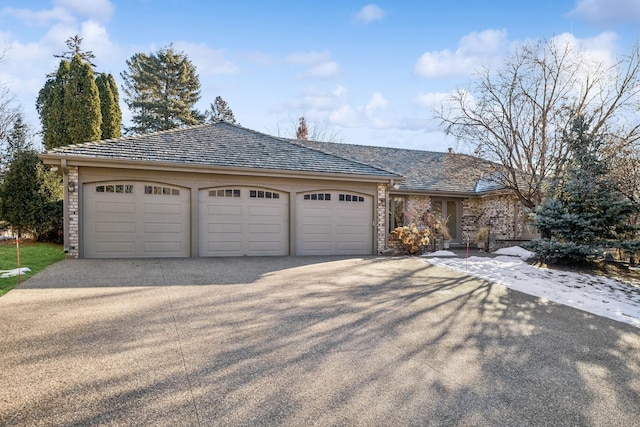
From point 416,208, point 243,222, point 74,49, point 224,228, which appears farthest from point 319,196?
point 74,49

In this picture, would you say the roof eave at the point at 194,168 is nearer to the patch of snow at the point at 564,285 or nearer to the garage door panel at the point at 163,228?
the garage door panel at the point at 163,228

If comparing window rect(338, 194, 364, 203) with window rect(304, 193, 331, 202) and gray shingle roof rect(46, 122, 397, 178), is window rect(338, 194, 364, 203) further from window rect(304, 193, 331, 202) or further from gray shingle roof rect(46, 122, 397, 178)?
gray shingle roof rect(46, 122, 397, 178)

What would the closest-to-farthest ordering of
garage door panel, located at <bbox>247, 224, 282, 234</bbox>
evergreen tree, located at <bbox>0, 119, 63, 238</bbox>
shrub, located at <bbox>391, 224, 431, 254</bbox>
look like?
1. garage door panel, located at <bbox>247, 224, 282, 234</bbox>
2. shrub, located at <bbox>391, 224, 431, 254</bbox>
3. evergreen tree, located at <bbox>0, 119, 63, 238</bbox>

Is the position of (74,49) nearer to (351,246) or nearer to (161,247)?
(161,247)

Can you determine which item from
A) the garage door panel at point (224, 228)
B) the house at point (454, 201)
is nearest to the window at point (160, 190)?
the garage door panel at point (224, 228)

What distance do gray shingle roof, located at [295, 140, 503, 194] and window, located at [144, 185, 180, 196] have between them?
7.90 m

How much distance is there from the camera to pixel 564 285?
27.2 ft

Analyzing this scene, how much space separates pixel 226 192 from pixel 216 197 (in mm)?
333

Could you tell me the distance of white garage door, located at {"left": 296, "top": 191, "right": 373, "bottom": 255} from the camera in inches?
484

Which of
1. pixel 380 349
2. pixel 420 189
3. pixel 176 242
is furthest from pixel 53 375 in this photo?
pixel 420 189

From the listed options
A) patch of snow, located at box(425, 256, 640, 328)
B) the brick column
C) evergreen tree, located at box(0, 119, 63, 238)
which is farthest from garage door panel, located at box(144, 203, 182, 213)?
patch of snow, located at box(425, 256, 640, 328)

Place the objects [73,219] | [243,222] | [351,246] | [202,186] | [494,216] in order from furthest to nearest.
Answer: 1. [494,216]
2. [351,246]
3. [243,222]
4. [202,186]
5. [73,219]

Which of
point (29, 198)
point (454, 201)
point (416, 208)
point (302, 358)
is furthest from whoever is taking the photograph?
point (454, 201)

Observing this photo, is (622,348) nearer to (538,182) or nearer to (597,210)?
(597,210)
